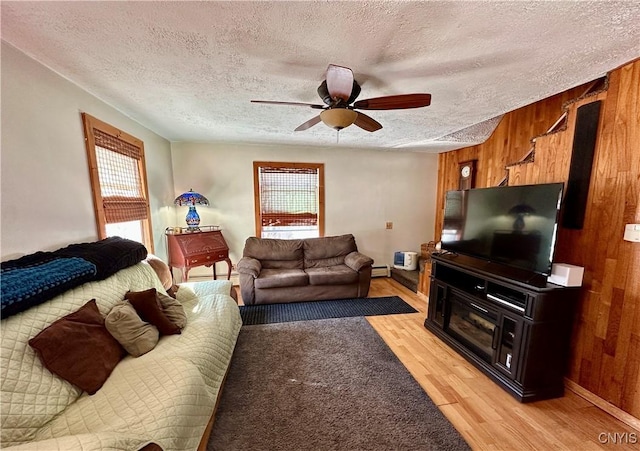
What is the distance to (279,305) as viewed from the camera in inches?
136

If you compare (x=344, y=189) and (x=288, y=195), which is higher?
(x=344, y=189)

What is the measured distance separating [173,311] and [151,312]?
0.17 metres

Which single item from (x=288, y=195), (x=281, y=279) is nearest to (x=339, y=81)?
(x=281, y=279)

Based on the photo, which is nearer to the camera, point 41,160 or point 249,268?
point 41,160

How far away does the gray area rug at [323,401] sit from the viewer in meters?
1.51

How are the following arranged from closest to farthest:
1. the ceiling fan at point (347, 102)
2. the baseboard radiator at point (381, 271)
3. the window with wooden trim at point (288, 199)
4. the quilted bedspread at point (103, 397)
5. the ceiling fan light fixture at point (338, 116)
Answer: the quilted bedspread at point (103, 397), the ceiling fan at point (347, 102), the ceiling fan light fixture at point (338, 116), the window with wooden trim at point (288, 199), the baseboard radiator at point (381, 271)

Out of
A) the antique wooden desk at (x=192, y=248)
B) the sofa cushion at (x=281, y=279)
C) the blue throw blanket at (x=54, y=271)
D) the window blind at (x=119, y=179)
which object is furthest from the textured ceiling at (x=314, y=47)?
the sofa cushion at (x=281, y=279)

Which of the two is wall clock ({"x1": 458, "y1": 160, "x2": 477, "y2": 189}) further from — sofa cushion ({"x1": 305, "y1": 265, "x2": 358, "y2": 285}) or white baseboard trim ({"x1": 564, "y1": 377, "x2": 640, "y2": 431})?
white baseboard trim ({"x1": 564, "y1": 377, "x2": 640, "y2": 431})

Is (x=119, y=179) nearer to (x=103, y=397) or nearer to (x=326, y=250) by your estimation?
(x=103, y=397)

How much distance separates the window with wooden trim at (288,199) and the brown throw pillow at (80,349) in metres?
2.89

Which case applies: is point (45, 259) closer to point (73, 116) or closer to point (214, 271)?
point (73, 116)

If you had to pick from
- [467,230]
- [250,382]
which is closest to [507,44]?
[467,230]

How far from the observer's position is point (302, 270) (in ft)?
12.4

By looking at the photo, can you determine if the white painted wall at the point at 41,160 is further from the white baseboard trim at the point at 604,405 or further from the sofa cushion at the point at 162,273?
the white baseboard trim at the point at 604,405
